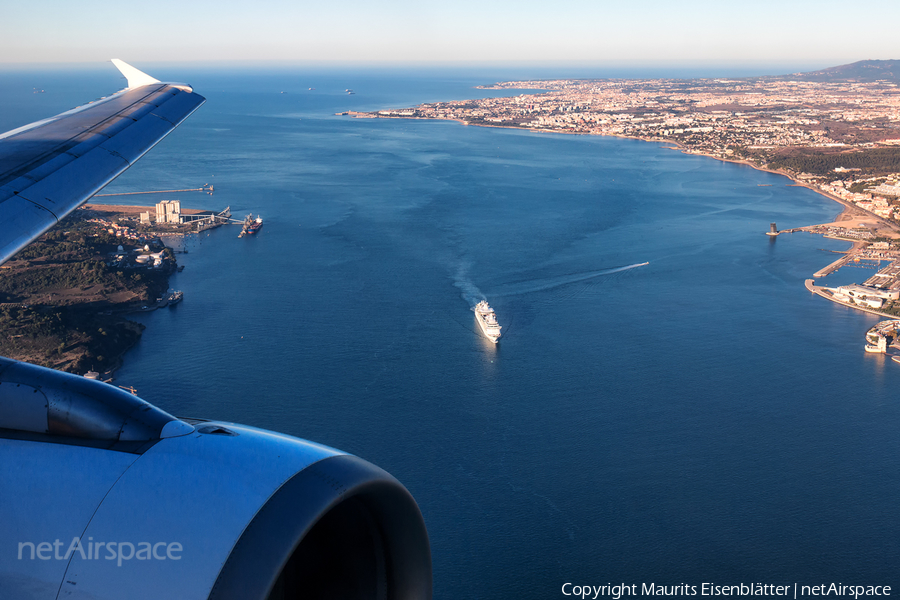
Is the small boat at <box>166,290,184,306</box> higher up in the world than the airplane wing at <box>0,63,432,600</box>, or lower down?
lower down

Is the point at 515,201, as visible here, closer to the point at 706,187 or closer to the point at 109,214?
the point at 706,187

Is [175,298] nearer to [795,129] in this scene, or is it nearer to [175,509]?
[175,509]

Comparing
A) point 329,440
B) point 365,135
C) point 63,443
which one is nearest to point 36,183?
point 63,443

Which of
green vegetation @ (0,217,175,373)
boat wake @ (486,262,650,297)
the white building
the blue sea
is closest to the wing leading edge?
the blue sea

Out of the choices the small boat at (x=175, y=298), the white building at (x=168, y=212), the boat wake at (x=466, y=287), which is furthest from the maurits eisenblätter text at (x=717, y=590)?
the white building at (x=168, y=212)

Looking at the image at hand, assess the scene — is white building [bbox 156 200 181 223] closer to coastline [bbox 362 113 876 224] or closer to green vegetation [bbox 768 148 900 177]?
coastline [bbox 362 113 876 224]
